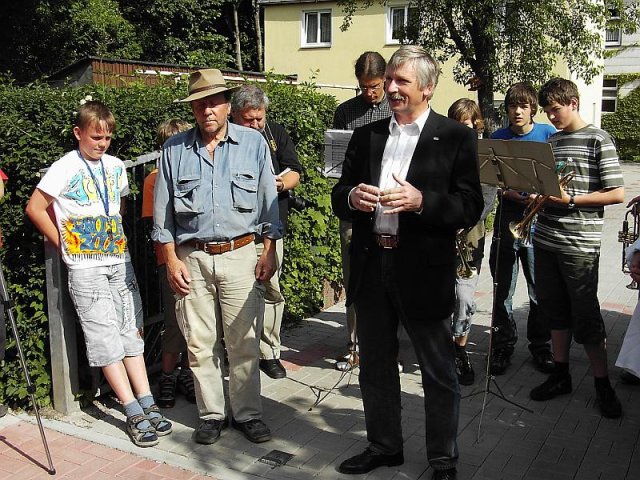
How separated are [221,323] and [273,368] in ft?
3.97

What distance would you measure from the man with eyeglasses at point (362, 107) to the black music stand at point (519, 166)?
1159 millimetres

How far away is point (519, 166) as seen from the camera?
14.3ft

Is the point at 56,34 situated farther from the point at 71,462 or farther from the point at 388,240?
the point at 388,240

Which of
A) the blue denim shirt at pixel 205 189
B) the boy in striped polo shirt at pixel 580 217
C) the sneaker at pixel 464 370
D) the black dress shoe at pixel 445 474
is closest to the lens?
the black dress shoe at pixel 445 474

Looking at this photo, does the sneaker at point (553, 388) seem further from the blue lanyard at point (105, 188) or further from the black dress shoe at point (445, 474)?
the blue lanyard at point (105, 188)

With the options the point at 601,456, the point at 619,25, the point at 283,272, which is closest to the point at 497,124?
the point at 619,25

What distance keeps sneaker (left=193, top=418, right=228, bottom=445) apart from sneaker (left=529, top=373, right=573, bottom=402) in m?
2.20

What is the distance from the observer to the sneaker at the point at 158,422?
15.0ft

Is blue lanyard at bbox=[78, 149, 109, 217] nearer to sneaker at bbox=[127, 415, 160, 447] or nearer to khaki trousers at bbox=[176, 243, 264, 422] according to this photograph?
khaki trousers at bbox=[176, 243, 264, 422]

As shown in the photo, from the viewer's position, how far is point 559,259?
495 centimetres

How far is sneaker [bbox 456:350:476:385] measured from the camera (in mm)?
5469

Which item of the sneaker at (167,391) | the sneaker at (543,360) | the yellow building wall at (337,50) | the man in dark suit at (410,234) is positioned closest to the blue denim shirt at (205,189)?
the man in dark suit at (410,234)

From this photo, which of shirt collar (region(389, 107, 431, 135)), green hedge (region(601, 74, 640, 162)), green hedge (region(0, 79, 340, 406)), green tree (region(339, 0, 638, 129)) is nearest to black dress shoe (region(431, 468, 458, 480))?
shirt collar (region(389, 107, 431, 135))

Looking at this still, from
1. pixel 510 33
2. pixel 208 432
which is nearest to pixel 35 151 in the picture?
pixel 208 432
